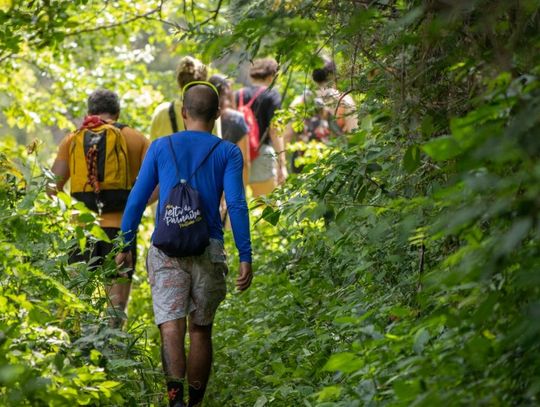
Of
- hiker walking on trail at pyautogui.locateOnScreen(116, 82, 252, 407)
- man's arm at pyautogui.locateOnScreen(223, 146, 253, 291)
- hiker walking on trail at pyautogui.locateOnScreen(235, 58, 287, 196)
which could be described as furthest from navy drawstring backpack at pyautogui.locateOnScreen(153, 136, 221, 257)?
hiker walking on trail at pyautogui.locateOnScreen(235, 58, 287, 196)

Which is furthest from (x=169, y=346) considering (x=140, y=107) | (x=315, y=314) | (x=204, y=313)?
(x=140, y=107)

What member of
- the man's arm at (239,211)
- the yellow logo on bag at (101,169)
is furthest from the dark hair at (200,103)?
the yellow logo on bag at (101,169)

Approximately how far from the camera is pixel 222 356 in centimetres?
725

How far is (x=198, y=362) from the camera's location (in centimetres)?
643

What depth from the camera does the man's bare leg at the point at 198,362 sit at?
6410 millimetres

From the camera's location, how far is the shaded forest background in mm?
3361

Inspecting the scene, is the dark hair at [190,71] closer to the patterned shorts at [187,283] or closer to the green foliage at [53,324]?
the green foliage at [53,324]

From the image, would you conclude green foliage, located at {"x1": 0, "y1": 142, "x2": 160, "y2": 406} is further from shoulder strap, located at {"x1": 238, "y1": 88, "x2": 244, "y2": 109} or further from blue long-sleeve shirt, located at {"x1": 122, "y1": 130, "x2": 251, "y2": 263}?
shoulder strap, located at {"x1": 238, "y1": 88, "x2": 244, "y2": 109}

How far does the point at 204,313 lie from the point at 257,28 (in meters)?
2.58

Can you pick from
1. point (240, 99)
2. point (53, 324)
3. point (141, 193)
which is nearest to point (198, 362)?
point (141, 193)

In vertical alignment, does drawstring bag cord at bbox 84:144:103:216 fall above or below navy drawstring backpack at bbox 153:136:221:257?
above

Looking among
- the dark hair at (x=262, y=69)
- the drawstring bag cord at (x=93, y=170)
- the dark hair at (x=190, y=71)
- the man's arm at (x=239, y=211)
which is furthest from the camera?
the dark hair at (x=262, y=69)

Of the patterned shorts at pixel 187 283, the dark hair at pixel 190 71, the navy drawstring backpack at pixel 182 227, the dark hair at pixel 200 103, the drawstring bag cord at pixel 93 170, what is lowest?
the patterned shorts at pixel 187 283

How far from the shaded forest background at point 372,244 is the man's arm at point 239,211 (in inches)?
9.1
